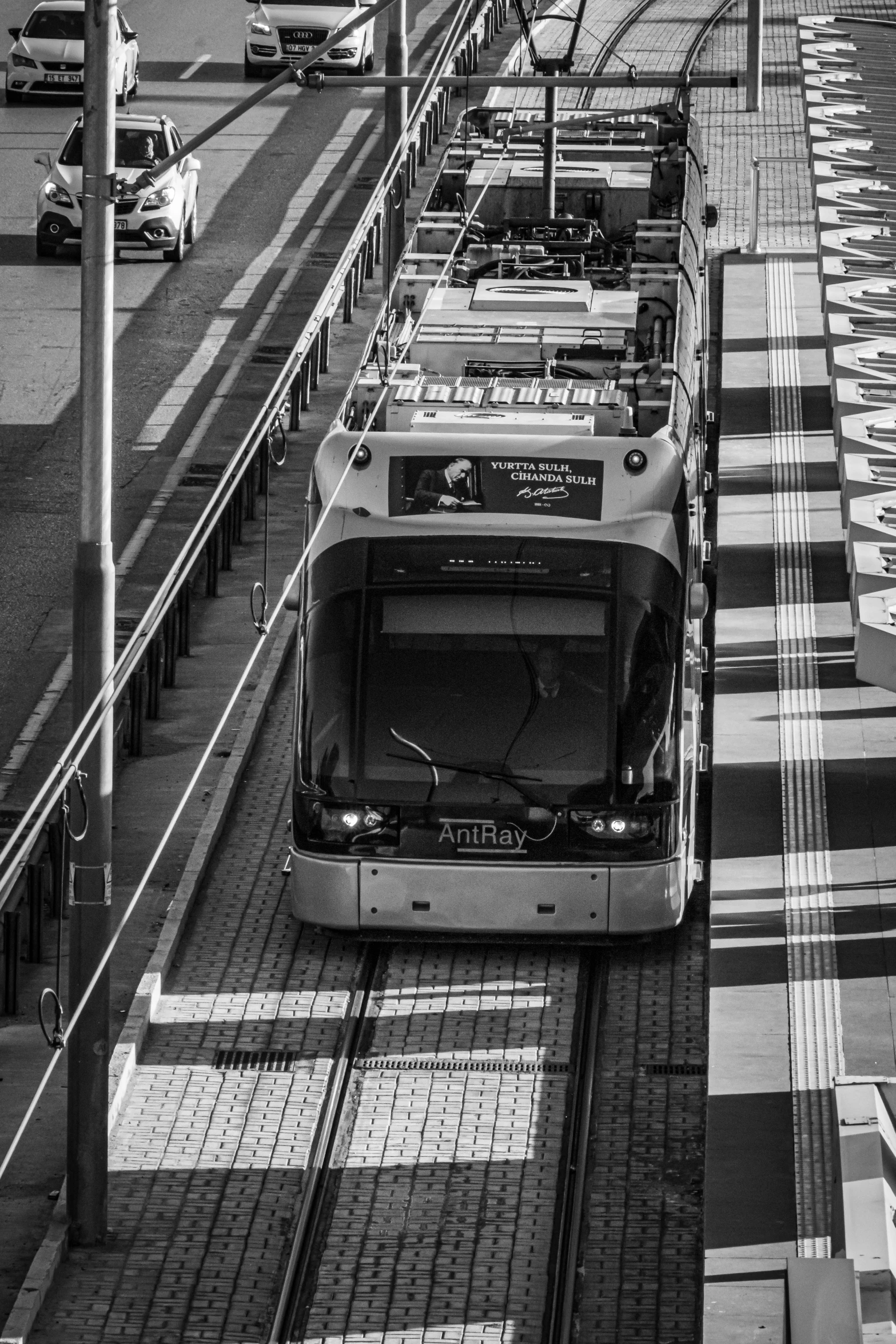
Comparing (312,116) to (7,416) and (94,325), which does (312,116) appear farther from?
(94,325)

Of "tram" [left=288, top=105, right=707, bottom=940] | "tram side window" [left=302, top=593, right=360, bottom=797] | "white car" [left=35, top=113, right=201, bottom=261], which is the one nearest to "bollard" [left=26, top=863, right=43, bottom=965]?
"tram" [left=288, top=105, right=707, bottom=940]

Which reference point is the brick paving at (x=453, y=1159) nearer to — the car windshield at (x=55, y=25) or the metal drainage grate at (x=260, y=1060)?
the metal drainage grate at (x=260, y=1060)

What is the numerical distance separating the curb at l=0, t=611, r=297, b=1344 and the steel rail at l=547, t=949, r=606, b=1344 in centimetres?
243

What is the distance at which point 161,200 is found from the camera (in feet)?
105

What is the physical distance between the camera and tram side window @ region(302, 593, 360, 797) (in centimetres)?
1490

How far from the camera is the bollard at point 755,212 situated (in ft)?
107

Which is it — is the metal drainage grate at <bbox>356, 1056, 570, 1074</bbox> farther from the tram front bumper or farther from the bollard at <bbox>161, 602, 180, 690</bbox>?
the bollard at <bbox>161, 602, 180, 690</bbox>

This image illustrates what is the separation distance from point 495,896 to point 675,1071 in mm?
1549

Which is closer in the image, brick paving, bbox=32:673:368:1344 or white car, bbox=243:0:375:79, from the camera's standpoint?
brick paving, bbox=32:673:368:1344

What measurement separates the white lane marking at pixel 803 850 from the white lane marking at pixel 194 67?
18283 millimetres

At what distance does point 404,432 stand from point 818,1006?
13.6ft

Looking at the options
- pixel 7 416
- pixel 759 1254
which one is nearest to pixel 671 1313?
pixel 759 1254

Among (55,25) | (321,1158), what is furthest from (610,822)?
(55,25)

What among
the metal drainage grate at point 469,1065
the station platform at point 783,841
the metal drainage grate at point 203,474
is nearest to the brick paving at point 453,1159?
the metal drainage grate at point 469,1065
